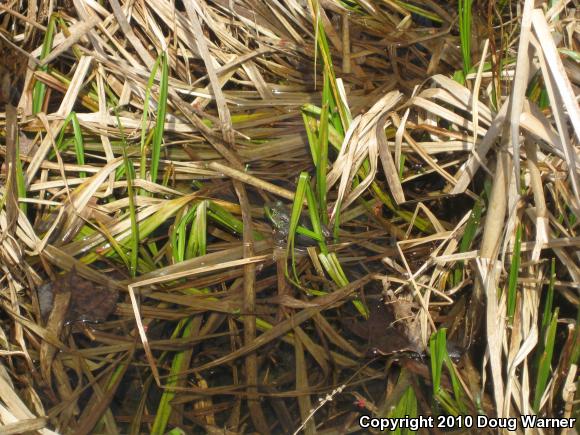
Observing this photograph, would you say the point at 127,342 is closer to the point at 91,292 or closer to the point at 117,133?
the point at 91,292

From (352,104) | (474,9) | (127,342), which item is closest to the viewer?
(127,342)

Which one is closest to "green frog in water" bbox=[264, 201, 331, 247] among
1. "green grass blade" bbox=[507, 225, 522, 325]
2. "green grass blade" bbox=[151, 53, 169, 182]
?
"green grass blade" bbox=[151, 53, 169, 182]

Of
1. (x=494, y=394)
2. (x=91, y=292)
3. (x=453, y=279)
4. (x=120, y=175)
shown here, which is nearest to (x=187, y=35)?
(x=120, y=175)

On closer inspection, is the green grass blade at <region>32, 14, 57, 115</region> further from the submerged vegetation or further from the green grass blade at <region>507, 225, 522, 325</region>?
the green grass blade at <region>507, 225, 522, 325</region>

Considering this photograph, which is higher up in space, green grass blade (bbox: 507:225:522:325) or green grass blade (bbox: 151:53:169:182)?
green grass blade (bbox: 151:53:169:182)

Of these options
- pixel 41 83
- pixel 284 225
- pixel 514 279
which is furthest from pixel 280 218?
pixel 41 83

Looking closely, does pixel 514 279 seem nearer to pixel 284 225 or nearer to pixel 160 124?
pixel 284 225

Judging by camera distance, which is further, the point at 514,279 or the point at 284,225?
the point at 284,225
